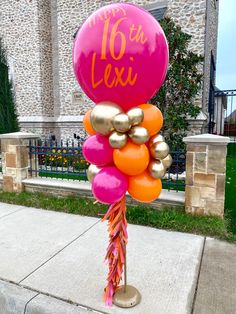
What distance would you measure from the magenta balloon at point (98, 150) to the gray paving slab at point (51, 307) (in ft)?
4.04

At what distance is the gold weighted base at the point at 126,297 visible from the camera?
2.18m

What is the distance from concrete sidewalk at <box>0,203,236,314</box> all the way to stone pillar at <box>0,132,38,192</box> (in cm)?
153

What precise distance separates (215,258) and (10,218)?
10.2 ft

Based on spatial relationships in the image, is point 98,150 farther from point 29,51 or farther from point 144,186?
point 29,51

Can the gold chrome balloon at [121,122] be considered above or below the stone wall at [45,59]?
below

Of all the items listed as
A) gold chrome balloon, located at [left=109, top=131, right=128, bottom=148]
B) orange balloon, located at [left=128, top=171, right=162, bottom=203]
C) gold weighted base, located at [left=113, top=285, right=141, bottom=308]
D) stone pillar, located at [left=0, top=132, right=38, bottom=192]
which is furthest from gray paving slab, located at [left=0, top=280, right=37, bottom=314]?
stone pillar, located at [left=0, top=132, right=38, bottom=192]

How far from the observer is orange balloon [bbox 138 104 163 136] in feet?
6.17

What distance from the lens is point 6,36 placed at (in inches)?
418

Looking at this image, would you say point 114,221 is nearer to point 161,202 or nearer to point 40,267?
point 40,267

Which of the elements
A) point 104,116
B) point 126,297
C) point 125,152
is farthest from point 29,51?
point 126,297

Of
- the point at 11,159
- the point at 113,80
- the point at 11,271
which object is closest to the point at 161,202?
the point at 11,271

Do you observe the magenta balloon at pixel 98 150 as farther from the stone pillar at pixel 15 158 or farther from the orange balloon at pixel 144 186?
the stone pillar at pixel 15 158

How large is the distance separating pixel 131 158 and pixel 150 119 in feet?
1.09

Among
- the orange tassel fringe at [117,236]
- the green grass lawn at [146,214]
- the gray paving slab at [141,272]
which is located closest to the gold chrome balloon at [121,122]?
the orange tassel fringe at [117,236]
